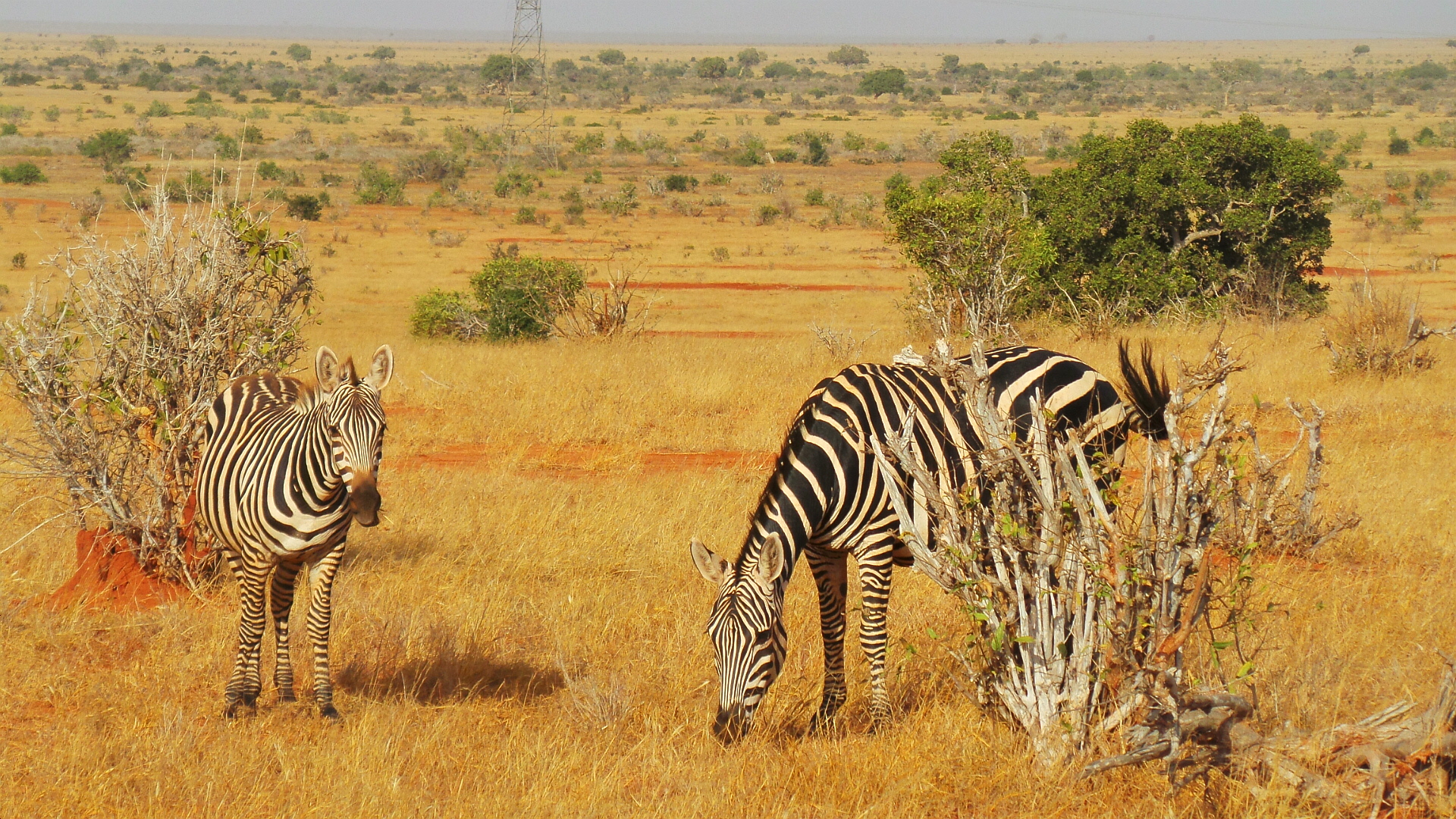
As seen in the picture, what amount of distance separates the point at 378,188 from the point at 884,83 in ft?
221

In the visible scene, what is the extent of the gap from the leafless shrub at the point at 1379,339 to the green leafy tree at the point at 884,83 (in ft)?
294

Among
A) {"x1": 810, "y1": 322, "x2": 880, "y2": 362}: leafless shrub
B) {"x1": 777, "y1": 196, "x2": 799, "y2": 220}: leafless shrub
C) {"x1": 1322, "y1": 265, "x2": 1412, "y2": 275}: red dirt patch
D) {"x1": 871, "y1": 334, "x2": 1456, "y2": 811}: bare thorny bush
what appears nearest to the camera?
{"x1": 871, "y1": 334, "x2": 1456, "y2": 811}: bare thorny bush

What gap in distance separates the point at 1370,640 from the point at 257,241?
21.8ft

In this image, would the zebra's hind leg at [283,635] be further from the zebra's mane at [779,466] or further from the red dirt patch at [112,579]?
the red dirt patch at [112,579]

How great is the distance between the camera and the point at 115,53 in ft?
504

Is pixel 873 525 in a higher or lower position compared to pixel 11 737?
higher

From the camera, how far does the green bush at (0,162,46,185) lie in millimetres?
39094

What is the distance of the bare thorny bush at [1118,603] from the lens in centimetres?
411

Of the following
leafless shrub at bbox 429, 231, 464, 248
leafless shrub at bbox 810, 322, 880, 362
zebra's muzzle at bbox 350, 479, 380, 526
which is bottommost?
leafless shrub at bbox 429, 231, 464, 248

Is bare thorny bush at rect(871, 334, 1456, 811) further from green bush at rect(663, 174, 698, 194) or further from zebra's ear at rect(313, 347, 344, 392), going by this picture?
green bush at rect(663, 174, 698, 194)

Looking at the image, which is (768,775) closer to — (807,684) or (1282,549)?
(807,684)

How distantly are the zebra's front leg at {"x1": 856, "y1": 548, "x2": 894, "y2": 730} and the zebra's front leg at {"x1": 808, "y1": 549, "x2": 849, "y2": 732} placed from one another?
122 mm

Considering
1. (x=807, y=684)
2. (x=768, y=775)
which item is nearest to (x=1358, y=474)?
(x=807, y=684)

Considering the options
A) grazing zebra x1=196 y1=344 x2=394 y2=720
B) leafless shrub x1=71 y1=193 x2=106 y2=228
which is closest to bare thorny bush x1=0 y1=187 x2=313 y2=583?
grazing zebra x1=196 y1=344 x2=394 y2=720
